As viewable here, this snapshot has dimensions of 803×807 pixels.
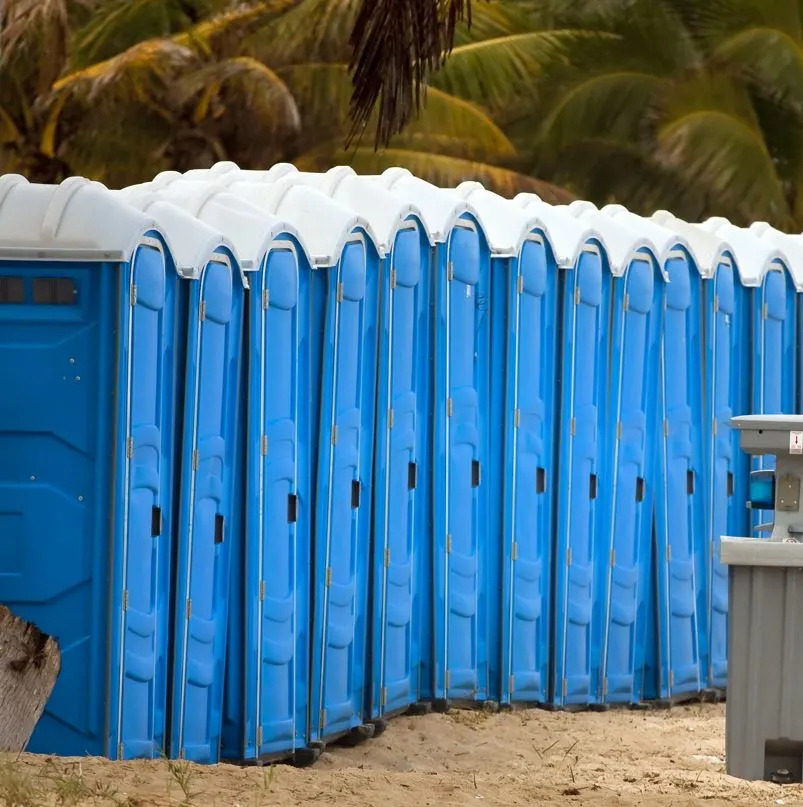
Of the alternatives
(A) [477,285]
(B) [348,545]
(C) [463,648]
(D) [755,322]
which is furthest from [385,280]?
(D) [755,322]

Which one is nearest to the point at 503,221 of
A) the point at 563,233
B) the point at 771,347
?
the point at 563,233

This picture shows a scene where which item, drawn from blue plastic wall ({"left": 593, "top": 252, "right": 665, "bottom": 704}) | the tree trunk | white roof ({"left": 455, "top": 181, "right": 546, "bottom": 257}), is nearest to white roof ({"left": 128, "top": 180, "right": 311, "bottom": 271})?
white roof ({"left": 455, "top": 181, "right": 546, "bottom": 257})

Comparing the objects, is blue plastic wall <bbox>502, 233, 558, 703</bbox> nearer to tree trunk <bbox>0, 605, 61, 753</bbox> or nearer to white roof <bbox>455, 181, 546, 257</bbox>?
white roof <bbox>455, 181, 546, 257</bbox>

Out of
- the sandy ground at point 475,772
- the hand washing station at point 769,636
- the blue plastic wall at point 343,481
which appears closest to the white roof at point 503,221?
the blue plastic wall at point 343,481

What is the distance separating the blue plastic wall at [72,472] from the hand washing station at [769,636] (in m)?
2.01

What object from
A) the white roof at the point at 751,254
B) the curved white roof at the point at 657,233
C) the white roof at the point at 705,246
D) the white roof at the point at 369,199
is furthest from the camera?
the white roof at the point at 751,254

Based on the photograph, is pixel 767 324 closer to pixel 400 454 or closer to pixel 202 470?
pixel 400 454

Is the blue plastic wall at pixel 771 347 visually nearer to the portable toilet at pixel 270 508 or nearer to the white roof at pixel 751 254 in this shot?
the white roof at pixel 751 254

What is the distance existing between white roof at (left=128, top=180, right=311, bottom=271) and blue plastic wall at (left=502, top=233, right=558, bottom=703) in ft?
4.57

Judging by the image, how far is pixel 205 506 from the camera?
21.3 feet

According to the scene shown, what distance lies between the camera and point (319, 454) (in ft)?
23.4

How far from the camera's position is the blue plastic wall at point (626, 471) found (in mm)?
8484

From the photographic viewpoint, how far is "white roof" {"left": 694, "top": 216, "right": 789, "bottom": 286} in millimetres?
9086

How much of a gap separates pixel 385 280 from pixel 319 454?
0.83 metres
